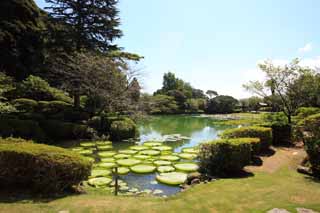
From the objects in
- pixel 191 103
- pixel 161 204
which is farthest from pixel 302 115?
pixel 191 103

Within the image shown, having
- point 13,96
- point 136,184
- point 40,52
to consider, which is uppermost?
point 40,52

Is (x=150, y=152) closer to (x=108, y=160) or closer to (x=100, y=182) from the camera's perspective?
(x=108, y=160)

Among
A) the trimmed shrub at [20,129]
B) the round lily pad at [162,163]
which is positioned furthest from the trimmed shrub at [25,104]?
the round lily pad at [162,163]

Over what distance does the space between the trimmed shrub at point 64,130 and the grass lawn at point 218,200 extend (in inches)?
346

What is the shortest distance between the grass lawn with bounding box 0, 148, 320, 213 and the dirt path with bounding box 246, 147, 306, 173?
1.12 m

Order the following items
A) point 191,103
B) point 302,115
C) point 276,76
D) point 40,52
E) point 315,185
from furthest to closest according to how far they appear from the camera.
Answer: point 191,103 < point 40,52 < point 276,76 < point 302,115 < point 315,185

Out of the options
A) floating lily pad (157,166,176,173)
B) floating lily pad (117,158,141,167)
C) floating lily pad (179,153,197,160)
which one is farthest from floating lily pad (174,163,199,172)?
floating lily pad (117,158,141,167)

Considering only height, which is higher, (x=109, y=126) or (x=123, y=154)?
(x=109, y=126)

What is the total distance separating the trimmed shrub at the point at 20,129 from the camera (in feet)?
30.0

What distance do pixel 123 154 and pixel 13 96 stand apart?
1042 cm

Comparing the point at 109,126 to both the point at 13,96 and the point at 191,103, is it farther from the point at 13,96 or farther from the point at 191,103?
the point at 191,103

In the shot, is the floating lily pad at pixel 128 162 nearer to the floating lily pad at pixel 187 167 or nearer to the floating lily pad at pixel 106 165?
the floating lily pad at pixel 106 165

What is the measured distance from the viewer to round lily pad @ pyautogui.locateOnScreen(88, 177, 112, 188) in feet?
19.7

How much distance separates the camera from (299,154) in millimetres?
8297
